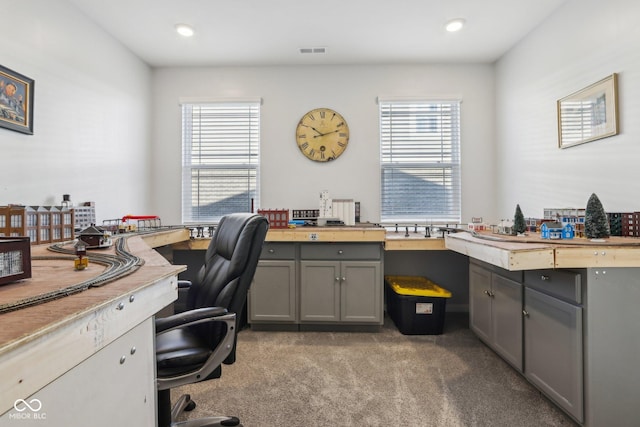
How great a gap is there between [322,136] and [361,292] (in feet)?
5.66

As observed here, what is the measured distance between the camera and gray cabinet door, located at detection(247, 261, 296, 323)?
2.88 m

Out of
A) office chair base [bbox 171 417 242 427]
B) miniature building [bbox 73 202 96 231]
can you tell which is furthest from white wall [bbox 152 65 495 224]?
office chair base [bbox 171 417 242 427]

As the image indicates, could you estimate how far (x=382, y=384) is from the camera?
203 cm

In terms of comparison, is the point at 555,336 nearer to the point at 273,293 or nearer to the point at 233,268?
the point at 233,268

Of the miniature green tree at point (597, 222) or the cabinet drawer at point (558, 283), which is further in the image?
the miniature green tree at point (597, 222)

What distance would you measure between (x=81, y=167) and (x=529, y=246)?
323cm

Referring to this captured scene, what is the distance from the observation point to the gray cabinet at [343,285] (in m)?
2.84

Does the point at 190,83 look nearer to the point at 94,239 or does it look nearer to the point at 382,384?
the point at 94,239

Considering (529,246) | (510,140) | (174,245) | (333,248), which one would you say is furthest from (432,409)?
(510,140)

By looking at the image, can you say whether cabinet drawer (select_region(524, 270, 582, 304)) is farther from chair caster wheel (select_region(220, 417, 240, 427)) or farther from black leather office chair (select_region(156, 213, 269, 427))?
chair caster wheel (select_region(220, 417, 240, 427))

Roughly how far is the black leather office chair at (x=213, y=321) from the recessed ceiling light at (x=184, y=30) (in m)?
2.15

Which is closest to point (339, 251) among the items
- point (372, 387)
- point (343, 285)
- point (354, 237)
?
point (354, 237)

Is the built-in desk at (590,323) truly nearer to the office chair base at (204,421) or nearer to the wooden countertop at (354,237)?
the wooden countertop at (354,237)

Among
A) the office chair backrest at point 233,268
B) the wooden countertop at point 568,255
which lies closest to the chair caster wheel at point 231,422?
the office chair backrest at point 233,268
